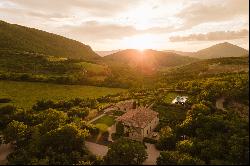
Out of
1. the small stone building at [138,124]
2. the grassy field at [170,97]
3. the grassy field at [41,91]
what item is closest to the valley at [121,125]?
the grassy field at [41,91]

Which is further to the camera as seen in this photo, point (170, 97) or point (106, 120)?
point (170, 97)

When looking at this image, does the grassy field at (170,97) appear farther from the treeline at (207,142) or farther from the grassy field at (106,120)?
the treeline at (207,142)

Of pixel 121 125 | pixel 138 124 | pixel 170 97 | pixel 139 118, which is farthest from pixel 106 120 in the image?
pixel 170 97

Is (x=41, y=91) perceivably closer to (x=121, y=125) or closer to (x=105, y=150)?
(x=121, y=125)

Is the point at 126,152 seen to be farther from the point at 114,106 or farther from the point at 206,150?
the point at 114,106

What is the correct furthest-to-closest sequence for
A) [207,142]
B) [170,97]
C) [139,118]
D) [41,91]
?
[41,91], [170,97], [139,118], [207,142]

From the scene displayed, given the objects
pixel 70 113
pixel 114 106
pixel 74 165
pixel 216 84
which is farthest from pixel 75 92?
pixel 74 165
